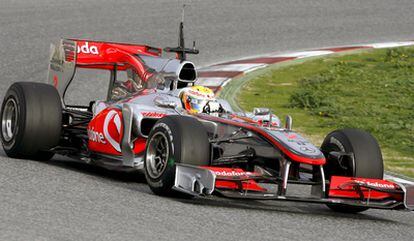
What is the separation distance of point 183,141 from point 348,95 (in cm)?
648

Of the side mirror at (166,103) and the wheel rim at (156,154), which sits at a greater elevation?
the side mirror at (166,103)

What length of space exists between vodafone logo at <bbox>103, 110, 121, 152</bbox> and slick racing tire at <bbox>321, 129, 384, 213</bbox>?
1.82 meters

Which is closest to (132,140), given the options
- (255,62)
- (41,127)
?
(41,127)

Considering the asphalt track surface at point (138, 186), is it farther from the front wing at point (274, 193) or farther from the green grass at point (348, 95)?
the green grass at point (348, 95)

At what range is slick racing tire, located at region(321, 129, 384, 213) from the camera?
8.50m

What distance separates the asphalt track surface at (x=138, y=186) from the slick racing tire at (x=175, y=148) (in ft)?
0.45

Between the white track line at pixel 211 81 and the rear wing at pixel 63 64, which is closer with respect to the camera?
the rear wing at pixel 63 64

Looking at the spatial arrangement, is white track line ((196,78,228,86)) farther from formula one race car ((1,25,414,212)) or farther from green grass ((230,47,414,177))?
formula one race car ((1,25,414,212))

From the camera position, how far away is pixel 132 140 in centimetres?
914

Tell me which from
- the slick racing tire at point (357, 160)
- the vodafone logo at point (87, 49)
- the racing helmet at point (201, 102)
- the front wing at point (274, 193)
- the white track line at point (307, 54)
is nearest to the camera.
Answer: the front wing at point (274, 193)

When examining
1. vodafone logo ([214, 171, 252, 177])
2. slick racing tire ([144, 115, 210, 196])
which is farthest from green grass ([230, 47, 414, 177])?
slick racing tire ([144, 115, 210, 196])

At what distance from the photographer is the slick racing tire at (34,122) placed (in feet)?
30.8

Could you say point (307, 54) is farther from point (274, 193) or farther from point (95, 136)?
point (274, 193)

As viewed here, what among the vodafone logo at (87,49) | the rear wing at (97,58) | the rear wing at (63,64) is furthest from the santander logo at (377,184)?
the rear wing at (63,64)
